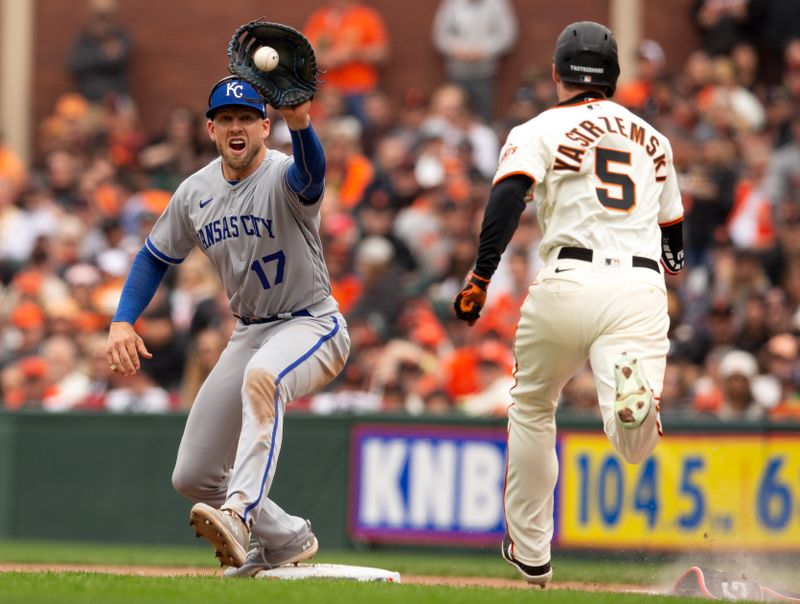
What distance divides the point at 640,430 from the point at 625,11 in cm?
1100

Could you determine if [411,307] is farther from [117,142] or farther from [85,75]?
[85,75]

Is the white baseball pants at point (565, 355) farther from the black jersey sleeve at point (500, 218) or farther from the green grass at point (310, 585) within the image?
the green grass at point (310, 585)

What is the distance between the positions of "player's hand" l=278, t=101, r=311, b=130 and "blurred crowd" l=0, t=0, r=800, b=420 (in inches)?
209

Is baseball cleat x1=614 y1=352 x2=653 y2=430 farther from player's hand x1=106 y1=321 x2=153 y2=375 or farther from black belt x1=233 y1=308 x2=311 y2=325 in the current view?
player's hand x1=106 y1=321 x2=153 y2=375

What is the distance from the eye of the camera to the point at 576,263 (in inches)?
257

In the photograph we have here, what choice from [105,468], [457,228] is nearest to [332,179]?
[457,228]

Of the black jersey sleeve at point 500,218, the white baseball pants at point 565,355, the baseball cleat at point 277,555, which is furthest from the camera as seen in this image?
the baseball cleat at point 277,555

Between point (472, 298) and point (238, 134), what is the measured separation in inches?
50.6

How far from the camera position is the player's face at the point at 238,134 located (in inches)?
266

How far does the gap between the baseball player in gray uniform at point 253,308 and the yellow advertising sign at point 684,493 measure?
14.0 ft

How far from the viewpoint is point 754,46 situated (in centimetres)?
1530

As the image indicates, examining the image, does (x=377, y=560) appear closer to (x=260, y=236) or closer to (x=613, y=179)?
(x=260, y=236)

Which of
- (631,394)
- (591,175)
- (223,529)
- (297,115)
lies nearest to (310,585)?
(223,529)

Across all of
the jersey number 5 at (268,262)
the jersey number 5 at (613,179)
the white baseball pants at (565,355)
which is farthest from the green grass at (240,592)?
the jersey number 5 at (613,179)
